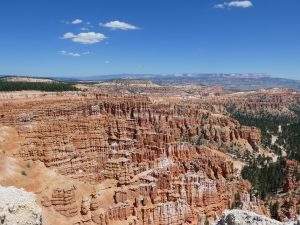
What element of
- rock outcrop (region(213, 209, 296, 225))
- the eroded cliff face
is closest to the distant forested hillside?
the eroded cliff face

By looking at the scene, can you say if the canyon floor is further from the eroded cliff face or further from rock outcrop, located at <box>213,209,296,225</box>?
rock outcrop, located at <box>213,209,296,225</box>

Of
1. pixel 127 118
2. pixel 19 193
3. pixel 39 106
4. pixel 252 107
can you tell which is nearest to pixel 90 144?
pixel 39 106

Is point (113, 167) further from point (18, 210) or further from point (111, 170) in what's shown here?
point (18, 210)

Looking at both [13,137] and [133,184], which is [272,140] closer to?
[133,184]

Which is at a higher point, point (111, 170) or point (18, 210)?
point (18, 210)

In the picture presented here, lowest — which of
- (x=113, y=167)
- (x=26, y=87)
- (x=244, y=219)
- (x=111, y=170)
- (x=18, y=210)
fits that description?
(x=111, y=170)

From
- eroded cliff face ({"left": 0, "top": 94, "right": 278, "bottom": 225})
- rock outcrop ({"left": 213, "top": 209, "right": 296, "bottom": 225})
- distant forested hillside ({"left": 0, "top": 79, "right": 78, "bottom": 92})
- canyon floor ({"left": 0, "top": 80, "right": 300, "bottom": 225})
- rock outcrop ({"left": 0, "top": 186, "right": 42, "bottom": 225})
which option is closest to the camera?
rock outcrop ({"left": 0, "top": 186, "right": 42, "bottom": 225})

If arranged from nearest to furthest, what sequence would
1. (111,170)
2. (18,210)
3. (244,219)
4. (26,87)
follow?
(18,210) → (244,219) → (111,170) → (26,87)

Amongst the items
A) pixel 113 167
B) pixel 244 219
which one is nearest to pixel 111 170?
pixel 113 167
